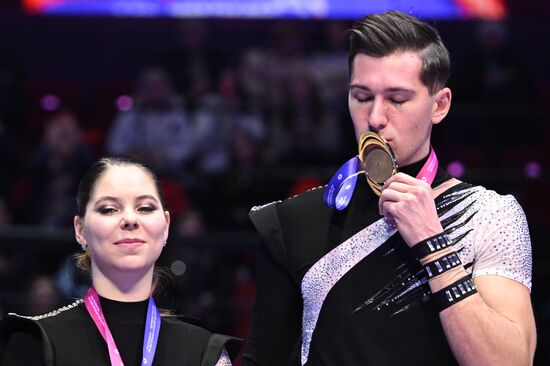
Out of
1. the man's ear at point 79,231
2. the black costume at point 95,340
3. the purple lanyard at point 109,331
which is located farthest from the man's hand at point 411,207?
the man's ear at point 79,231

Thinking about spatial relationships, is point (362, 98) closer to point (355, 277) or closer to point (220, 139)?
point (355, 277)

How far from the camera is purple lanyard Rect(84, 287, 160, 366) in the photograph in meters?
2.90

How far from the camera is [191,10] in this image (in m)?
8.93

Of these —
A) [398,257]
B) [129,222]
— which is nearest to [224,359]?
[129,222]

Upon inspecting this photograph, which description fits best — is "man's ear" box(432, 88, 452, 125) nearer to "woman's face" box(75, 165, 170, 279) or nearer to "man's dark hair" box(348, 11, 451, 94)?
"man's dark hair" box(348, 11, 451, 94)

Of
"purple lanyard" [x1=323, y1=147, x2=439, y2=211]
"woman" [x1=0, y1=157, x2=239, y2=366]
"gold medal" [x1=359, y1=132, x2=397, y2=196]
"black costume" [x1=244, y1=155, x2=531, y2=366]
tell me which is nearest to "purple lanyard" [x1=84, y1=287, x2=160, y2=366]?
"woman" [x1=0, y1=157, x2=239, y2=366]

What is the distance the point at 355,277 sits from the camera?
281 cm

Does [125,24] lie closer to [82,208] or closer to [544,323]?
[544,323]

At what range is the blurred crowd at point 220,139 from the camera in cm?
655

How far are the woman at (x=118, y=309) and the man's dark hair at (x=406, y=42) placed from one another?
2.48 feet

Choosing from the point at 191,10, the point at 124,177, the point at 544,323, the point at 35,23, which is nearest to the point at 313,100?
the point at 191,10

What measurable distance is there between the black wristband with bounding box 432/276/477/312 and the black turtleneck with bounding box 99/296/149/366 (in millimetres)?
894

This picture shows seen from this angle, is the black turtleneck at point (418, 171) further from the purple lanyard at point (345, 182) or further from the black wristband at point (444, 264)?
the black wristband at point (444, 264)

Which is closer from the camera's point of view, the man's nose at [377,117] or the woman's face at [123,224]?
the man's nose at [377,117]
